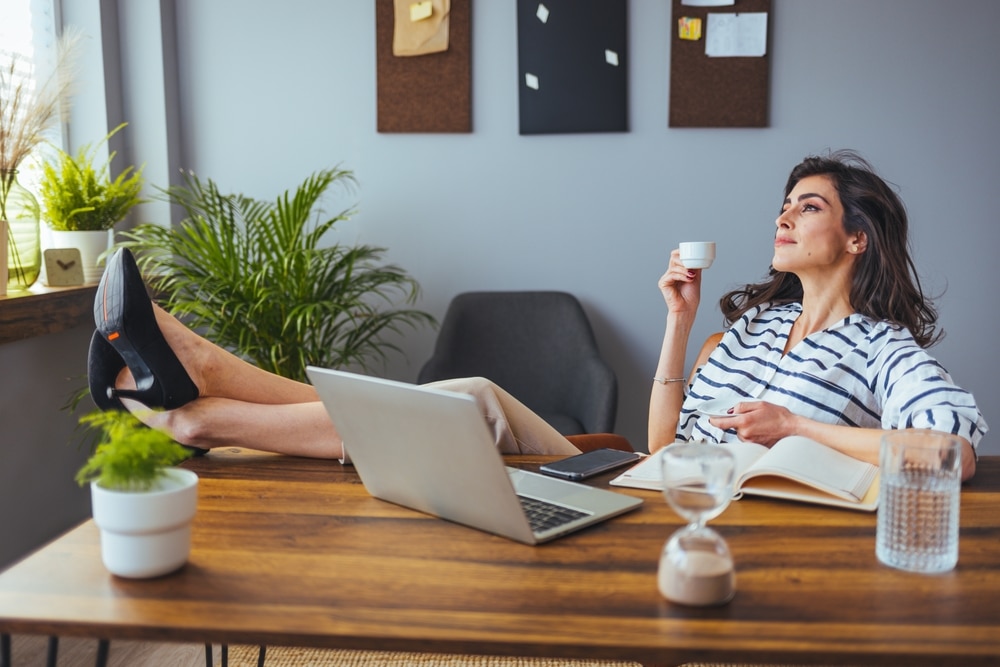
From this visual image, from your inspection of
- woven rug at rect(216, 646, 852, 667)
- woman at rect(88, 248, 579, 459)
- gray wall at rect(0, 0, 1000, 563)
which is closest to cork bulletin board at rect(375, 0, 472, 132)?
gray wall at rect(0, 0, 1000, 563)

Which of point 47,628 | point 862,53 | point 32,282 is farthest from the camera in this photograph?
point 862,53

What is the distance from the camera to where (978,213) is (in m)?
3.30

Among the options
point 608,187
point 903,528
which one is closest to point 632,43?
point 608,187

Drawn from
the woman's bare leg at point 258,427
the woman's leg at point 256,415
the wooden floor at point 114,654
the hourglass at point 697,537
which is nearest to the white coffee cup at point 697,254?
the woman's leg at point 256,415

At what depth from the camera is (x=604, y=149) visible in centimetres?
335

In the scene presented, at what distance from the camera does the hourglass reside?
967 millimetres

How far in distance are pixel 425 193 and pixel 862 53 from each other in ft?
5.29

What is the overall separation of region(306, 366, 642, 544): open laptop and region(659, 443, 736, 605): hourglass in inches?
7.8

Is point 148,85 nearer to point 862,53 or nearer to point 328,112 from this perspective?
point 328,112

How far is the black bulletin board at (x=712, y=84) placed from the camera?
3246 mm

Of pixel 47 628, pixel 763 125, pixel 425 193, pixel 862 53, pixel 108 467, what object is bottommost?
pixel 47 628

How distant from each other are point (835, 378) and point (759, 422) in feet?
1.07

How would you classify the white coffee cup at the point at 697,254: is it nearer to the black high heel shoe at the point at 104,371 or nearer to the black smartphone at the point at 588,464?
the black smartphone at the point at 588,464

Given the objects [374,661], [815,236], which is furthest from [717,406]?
[374,661]
